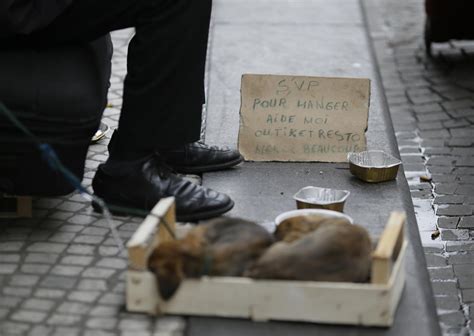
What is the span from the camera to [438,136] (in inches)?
245

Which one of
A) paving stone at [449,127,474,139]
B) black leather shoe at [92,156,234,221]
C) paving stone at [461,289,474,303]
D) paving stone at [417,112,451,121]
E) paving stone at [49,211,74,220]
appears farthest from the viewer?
paving stone at [417,112,451,121]

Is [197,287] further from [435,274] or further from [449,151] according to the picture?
[449,151]

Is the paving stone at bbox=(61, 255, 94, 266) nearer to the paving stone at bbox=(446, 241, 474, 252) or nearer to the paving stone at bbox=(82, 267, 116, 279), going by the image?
the paving stone at bbox=(82, 267, 116, 279)

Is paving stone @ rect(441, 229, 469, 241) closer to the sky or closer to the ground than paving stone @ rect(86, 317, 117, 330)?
closer to the ground

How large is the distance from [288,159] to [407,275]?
120cm

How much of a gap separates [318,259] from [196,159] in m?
1.47

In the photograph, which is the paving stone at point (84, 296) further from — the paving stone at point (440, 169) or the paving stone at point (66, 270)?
the paving stone at point (440, 169)

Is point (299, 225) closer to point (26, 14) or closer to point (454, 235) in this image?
point (26, 14)

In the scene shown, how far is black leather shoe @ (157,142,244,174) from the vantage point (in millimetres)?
4586

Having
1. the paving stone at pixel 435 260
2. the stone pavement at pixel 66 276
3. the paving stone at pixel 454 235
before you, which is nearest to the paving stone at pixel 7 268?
the stone pavement at pixel 66 276

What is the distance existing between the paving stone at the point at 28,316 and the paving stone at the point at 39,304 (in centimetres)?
3

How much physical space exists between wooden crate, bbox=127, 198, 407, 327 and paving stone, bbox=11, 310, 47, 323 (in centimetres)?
29

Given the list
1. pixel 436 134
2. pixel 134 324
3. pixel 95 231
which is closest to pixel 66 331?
pixel 134 324

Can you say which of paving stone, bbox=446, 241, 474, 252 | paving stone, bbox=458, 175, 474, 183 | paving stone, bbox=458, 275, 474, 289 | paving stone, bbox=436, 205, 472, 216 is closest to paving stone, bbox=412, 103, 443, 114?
paving stone, bbox=458, 175, 474, 183
